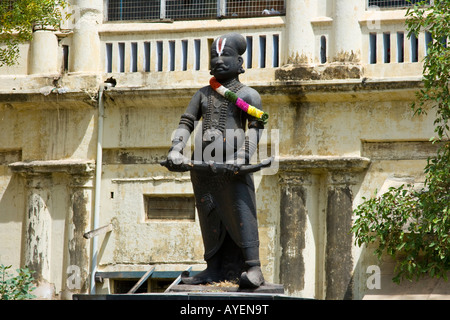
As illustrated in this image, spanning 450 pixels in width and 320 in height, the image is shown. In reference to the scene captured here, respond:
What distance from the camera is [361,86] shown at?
1552 cm

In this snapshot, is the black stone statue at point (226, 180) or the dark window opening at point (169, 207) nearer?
the black stone statue at point (226, 180)

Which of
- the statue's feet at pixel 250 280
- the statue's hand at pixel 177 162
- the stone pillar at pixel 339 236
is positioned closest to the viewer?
the statue's feet at pixel 250 280

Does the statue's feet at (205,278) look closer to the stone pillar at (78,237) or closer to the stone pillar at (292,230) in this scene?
the stone pillar at (292,230)

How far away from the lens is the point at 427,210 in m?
13.2

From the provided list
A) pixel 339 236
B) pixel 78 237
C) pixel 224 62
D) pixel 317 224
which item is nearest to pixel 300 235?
pixel 317 224

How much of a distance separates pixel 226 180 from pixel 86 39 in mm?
7379

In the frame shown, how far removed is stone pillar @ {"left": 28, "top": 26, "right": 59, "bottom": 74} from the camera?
57.2ft

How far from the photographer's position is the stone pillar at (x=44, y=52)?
686 inches

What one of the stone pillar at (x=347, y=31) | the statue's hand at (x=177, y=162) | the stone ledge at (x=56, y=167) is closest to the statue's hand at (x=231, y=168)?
the statue's hand at (x=177, y=162)

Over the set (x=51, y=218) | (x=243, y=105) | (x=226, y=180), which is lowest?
(x=51, y=218)

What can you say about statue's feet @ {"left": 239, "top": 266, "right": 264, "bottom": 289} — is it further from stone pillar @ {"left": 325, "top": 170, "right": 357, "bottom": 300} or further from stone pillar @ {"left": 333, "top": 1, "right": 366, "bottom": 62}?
stone pillar @ {"left": 333, "top": 1, "right": 366, "bottom": 62}

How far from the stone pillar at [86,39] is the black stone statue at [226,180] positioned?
21.5 feet

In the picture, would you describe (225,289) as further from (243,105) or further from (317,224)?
(317,224)

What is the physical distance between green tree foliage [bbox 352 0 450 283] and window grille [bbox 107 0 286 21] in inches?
148
